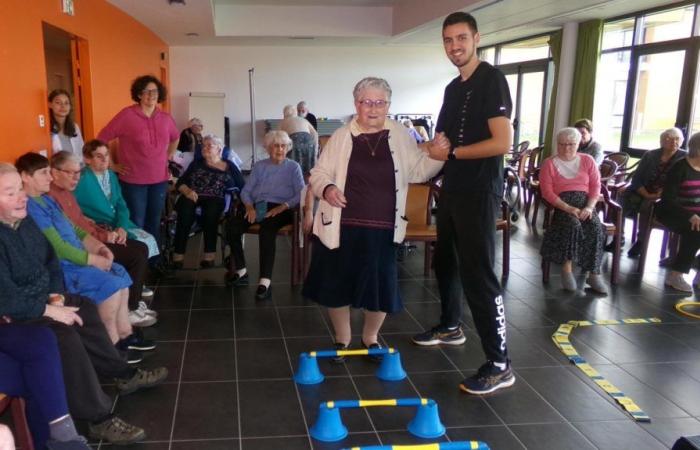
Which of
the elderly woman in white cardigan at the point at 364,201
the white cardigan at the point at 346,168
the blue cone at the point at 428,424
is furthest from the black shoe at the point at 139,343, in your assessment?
the blue cone at the point at 428,424

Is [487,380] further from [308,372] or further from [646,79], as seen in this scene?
[646,79]

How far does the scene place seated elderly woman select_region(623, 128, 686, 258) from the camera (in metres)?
4.87

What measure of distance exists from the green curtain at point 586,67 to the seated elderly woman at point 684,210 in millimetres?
3850

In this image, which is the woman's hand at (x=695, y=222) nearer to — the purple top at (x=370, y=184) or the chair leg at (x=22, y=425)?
the purple top at (x=370, y=184)

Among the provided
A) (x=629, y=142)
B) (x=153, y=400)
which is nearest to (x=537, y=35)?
(x=629, y=142)

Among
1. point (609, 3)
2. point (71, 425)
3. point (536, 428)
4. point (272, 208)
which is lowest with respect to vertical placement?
point (536, 428)

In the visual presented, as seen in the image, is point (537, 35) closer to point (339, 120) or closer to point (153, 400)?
point (339, 120)

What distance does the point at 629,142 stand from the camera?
7.69 meters

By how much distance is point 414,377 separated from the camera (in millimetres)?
2758

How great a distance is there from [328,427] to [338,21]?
346 inches

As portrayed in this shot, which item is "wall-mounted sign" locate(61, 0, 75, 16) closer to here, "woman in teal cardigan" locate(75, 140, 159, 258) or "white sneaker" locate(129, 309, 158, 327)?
"woman in teal cardigan" locate(75, 140, 159, 258)

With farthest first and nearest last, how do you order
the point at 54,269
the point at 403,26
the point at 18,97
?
the point at 403,26 < the point at 18,97 < the point at 54,269

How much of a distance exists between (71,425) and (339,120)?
1018 cm

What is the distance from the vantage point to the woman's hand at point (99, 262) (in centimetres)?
265
